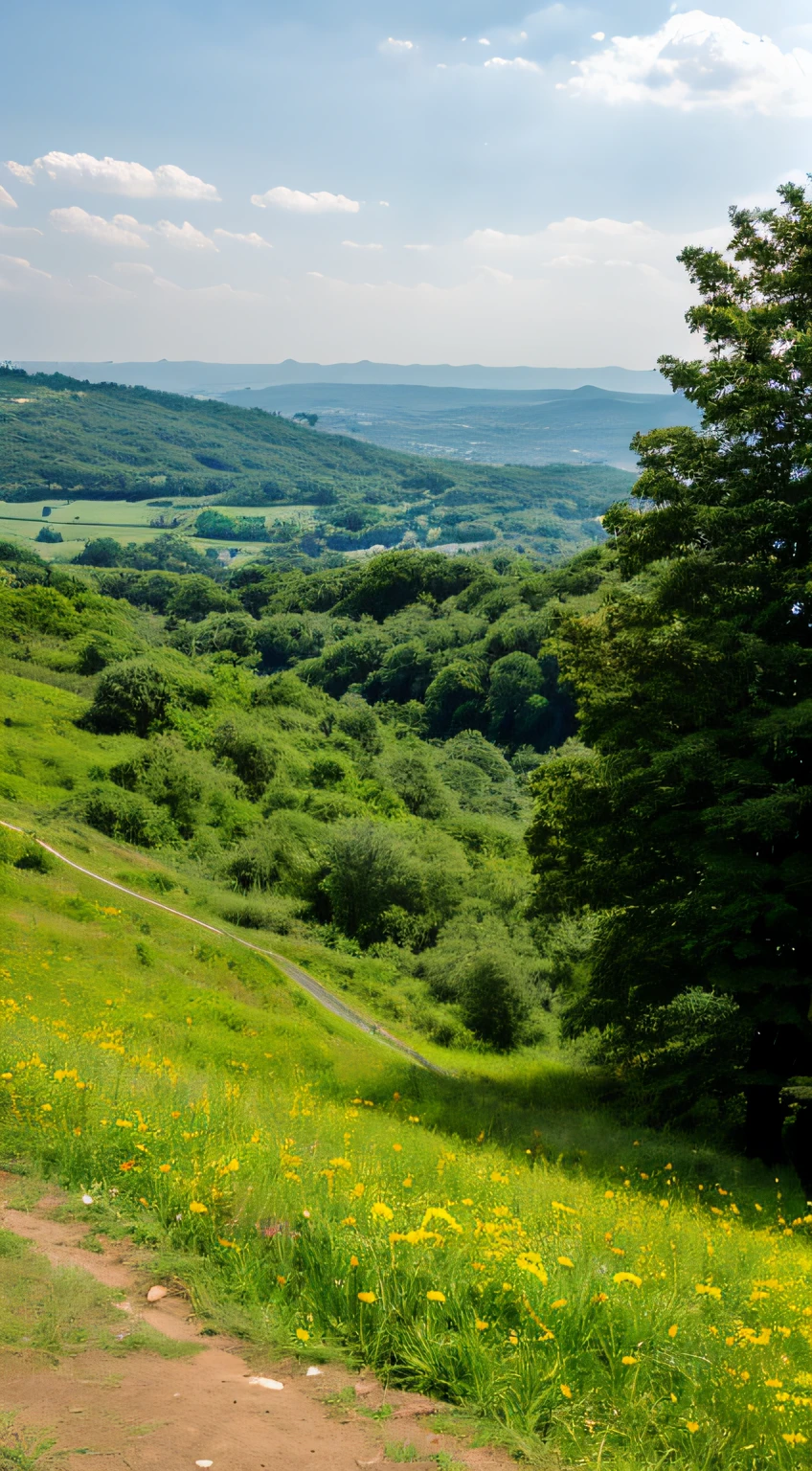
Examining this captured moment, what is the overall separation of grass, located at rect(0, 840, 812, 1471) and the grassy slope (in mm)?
13

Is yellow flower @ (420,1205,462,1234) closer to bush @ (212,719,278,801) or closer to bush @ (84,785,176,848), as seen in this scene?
bush @ (84,785,176,848)

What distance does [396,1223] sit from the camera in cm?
466

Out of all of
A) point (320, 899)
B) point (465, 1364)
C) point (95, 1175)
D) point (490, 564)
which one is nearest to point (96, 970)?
point (95, 1175)

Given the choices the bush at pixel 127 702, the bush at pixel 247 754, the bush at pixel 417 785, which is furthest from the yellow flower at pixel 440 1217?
the bush at pixel 417 785

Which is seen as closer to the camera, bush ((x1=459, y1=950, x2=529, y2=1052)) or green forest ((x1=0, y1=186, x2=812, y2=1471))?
green forest ((x1=0, y1=186, x2=812, y2=1471))

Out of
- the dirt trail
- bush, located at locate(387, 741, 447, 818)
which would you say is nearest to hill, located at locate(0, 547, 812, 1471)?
the dirt trail

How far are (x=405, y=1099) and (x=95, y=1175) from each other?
8.08m

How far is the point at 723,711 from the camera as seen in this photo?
12.3 metres

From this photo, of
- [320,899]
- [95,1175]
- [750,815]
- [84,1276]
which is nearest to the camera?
[84,1276]

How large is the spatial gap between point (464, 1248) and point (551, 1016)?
884 inches

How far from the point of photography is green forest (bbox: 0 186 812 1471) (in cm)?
404

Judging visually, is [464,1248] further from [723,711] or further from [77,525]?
[77,525]

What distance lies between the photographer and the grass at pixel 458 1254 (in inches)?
144

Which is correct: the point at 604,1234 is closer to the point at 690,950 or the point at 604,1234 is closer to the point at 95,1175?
the point at 95,1175
